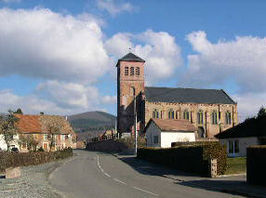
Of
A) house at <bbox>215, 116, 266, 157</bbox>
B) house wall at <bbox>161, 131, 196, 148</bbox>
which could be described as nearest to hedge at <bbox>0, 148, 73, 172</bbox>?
house wall at <bbox>161, 131, 196, 148</bbox>

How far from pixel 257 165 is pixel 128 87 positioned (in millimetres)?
74390

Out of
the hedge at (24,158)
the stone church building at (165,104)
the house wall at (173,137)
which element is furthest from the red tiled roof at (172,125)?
the stone church building at (165,104)

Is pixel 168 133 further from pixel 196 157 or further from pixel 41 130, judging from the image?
pixel 41 130

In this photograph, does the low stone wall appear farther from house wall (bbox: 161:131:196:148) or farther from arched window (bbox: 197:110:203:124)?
arched window (bbox: 197:110:203:124)

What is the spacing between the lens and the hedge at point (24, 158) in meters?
35.6

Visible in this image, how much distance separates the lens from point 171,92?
95375 mm

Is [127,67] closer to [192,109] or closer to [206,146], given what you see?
[192,109]

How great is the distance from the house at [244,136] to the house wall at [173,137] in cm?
1472

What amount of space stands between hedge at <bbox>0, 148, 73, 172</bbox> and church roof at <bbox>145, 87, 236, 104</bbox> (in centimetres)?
4657

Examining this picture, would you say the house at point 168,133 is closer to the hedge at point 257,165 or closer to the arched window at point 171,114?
the arched window at point 171,114

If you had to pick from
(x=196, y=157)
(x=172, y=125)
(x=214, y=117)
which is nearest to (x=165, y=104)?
(x=214, y=117)

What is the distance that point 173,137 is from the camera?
2202 inches

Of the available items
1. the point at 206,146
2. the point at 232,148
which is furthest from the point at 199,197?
the point at 232,148

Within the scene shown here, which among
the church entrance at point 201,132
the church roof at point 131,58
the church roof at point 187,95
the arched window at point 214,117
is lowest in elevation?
the church entrance at point 201,132
